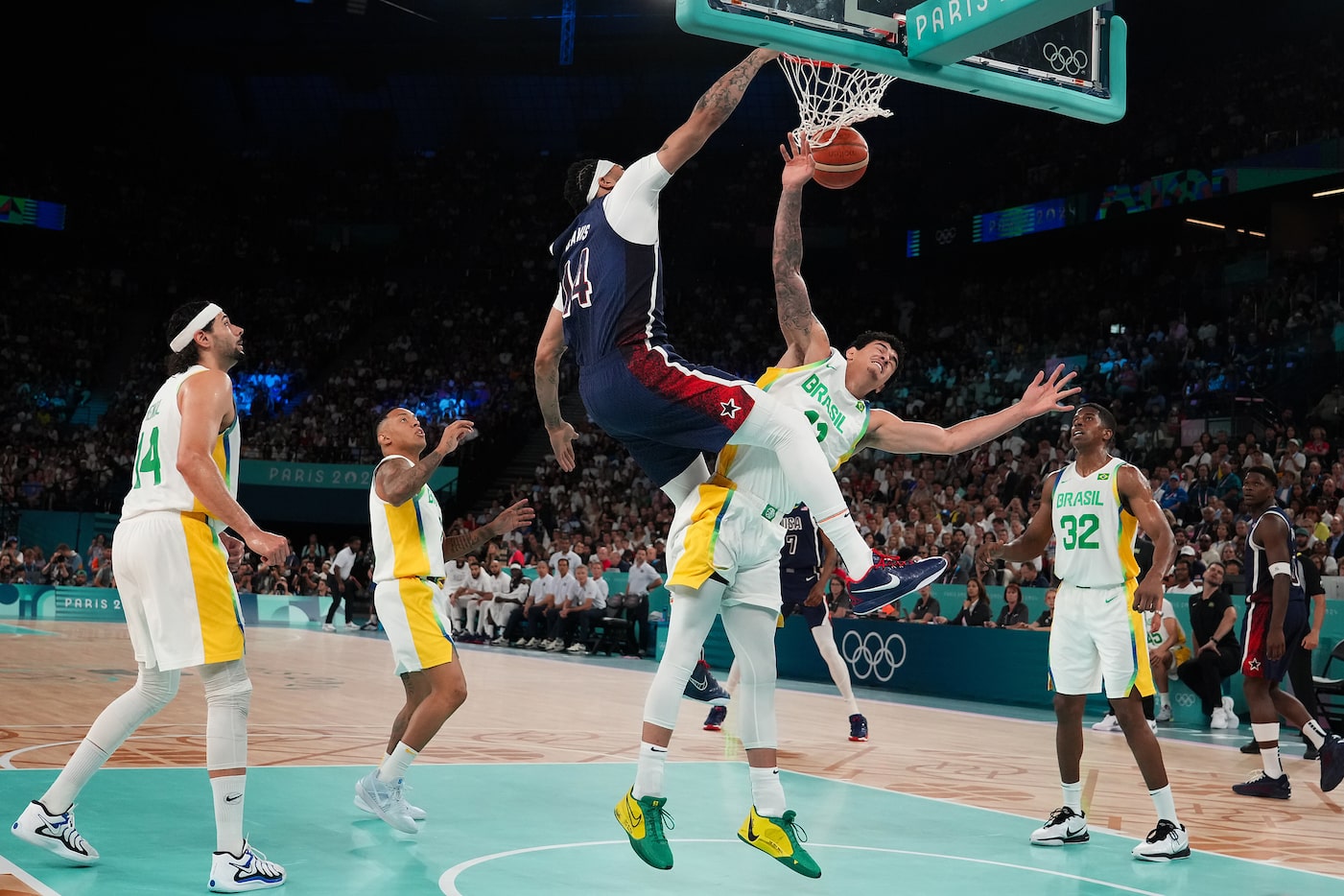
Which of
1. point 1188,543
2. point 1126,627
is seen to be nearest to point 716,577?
point 1126,627

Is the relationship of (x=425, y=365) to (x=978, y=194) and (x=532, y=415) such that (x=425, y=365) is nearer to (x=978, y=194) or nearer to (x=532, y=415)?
(x=532, y=415)

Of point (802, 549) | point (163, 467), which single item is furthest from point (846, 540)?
point (802, 549)

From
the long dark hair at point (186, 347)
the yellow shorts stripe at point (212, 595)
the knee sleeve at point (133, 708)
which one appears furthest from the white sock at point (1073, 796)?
the long dark hair at point (186, 347)

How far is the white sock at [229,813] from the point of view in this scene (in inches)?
191

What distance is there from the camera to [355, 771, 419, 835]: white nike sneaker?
607 cm

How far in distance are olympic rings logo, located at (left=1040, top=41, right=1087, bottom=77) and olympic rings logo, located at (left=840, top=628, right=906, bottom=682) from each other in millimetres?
9980

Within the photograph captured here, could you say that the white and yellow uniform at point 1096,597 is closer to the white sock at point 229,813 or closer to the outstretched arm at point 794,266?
the outstretched arm at point 794,266

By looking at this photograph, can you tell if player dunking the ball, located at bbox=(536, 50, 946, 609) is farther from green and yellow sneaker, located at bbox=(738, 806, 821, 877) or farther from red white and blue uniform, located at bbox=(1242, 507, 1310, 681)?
red white and blue uniform, located at bbox=(1242, 507, 1310, 681)

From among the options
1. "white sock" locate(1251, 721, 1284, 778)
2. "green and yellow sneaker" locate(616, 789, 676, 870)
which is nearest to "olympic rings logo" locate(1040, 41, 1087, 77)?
"green and yellow sneaker" locate(616, 789, 676, 870)

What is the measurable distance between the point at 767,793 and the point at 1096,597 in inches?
108

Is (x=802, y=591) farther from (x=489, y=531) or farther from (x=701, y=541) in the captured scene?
(x=701, y=541)

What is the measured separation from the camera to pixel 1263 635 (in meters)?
8.91

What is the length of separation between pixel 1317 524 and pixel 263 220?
31.7m

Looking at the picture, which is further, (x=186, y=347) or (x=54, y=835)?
(x=186, y=347)
